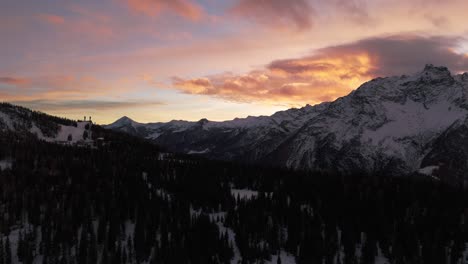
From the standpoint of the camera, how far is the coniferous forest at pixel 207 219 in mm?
102812

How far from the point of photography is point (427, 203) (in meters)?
149

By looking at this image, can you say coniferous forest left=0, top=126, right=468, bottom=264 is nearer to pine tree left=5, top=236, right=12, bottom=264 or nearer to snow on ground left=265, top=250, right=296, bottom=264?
pine tree left=5, top=236, right=12, bottom=264

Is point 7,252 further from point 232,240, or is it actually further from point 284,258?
point 284,258

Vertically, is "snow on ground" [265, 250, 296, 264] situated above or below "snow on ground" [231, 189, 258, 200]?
below

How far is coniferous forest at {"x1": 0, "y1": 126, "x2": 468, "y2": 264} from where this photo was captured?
103 m

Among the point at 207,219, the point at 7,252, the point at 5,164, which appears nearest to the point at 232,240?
the point at 207,219

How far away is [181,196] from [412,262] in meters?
70.1

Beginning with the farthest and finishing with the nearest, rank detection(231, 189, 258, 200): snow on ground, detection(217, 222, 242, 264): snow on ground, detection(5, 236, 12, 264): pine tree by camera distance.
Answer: detection(231, 189, 258, 200): snow on ground < detection(217, 222, 242, 264): snow on ground < detection(5, 236, 12, 264): pine tree

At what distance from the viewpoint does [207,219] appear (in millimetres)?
118875

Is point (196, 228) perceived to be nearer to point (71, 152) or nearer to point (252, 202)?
point (252, 202)

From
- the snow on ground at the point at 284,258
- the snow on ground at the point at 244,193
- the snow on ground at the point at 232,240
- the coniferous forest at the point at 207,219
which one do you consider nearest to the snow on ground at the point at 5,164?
the coniferous forest at the point at 207,219

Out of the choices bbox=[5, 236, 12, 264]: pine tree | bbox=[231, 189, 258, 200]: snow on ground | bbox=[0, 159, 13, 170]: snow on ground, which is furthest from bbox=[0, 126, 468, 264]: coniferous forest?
bbox=[0, 159, 13, 170]: snow on ground

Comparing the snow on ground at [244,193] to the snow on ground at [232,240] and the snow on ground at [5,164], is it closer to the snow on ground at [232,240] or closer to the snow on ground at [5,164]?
the snow on ground at [232,240]

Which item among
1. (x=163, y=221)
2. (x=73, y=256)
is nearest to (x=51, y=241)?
(x=73, y=256)
